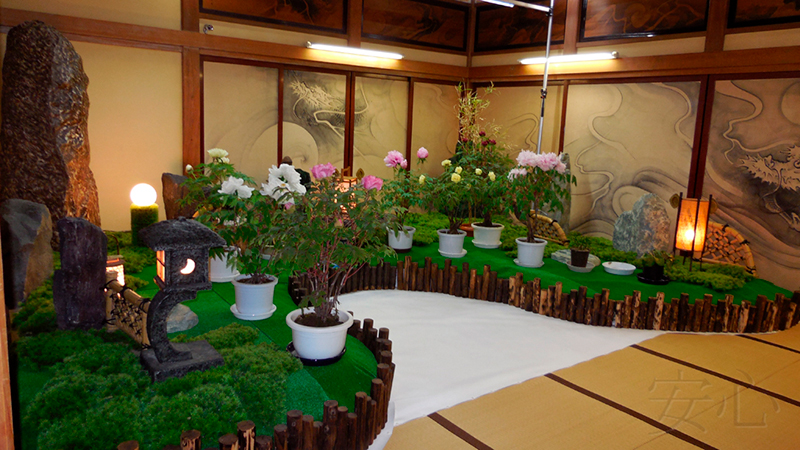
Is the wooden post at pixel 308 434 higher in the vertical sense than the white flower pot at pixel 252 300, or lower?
lower

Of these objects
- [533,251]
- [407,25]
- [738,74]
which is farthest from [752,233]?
[407,25]

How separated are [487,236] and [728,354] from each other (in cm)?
257

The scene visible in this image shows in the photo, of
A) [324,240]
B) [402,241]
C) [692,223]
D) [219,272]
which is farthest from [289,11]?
[692,223]

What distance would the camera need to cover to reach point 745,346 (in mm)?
4344

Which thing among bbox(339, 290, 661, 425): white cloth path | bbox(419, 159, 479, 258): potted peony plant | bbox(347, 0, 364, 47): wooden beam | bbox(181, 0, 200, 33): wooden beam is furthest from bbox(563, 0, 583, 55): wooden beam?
bbox(181, 0, 200, 33): wooden beam

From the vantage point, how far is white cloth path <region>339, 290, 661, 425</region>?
3.43 meters

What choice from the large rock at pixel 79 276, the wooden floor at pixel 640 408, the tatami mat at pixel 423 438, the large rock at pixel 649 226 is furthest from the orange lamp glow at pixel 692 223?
the large rock at pixel 79 276

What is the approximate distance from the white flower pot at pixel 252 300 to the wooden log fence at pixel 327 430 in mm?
937

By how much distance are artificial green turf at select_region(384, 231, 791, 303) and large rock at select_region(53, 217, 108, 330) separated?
3.14 metres

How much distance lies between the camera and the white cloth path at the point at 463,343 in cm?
343

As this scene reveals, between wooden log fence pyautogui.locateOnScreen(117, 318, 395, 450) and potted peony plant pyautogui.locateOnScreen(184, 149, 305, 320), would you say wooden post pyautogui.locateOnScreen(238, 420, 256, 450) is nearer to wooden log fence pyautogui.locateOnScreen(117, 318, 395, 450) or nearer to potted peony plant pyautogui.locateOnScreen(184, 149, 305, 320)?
wooden log fence pyautogui.locateOnScreen(117, 318, 395, 450)

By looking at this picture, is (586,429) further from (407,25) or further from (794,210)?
(407,25)

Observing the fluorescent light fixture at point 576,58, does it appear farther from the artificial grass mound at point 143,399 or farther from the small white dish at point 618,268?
the artificial grass mound at point 143,399

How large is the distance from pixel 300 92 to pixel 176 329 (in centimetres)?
462
